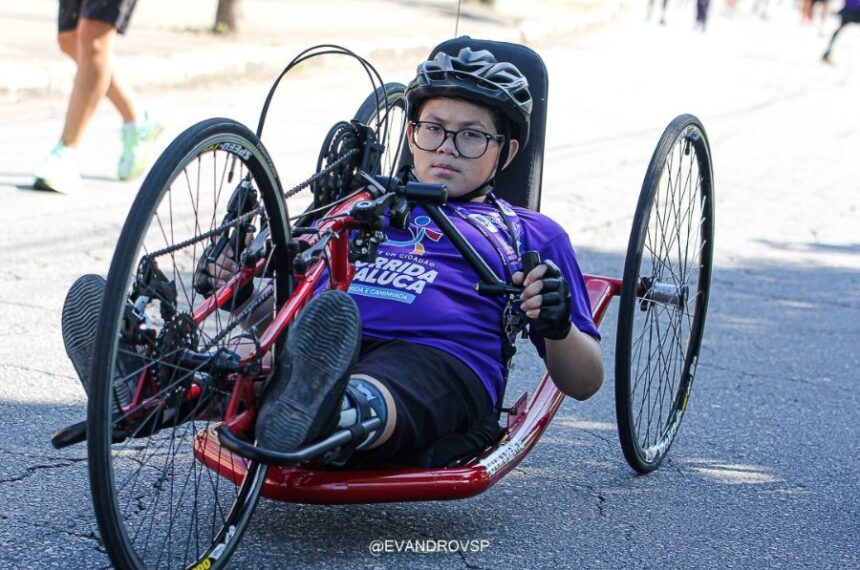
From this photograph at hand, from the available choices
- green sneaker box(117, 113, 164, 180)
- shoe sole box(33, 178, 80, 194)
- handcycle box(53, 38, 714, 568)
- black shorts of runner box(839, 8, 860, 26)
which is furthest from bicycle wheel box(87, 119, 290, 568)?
black shorts of runner box(839, 8, 860, 26)

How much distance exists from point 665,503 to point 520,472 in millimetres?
420

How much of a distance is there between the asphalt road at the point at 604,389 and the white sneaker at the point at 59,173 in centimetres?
8

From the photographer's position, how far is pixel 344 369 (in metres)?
2.63

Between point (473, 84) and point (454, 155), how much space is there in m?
0.19

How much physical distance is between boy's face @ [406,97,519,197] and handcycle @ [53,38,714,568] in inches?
5.2

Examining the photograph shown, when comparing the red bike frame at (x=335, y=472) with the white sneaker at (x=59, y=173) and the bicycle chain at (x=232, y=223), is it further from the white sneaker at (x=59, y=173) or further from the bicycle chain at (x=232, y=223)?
the white sneaker at (x=59, y=173)

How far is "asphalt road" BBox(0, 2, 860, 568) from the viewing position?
3277 mm

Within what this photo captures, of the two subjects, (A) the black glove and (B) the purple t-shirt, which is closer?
(A) the black glove

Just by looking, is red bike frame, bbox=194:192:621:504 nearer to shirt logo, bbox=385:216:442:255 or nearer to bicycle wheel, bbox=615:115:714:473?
shirt logo, bbox=385:216:442:255

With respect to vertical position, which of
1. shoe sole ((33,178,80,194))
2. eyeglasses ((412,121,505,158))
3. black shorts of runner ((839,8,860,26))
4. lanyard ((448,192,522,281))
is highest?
eyeglasses ((412,121,505,158))

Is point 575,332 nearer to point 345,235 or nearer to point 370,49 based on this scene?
point 345,235

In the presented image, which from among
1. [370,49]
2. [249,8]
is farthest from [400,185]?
[249,8]

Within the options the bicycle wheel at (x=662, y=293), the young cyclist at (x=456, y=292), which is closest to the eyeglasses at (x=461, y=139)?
the young cyclist at (x=456, y=292)

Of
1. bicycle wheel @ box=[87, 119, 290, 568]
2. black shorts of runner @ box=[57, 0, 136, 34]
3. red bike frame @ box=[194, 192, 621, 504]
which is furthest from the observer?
black shorts of runner @ box=[57, 0, 136, 34]
